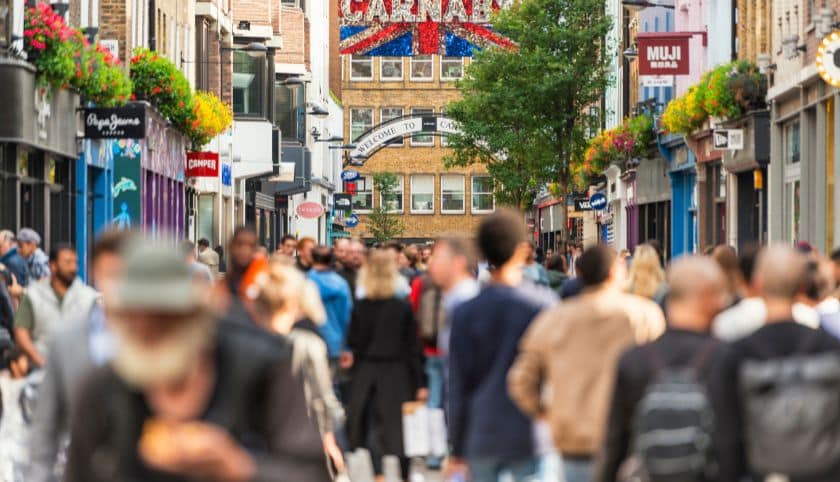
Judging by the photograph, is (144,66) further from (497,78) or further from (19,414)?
(19,414)

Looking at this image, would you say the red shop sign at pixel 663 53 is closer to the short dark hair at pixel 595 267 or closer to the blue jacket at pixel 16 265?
the blue jacket at pixel 16 265

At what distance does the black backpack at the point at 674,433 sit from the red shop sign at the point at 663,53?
33.7 meters

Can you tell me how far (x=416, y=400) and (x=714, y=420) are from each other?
7.95 metres

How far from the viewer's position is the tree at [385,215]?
101 metres

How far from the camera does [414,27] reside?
72625 mm

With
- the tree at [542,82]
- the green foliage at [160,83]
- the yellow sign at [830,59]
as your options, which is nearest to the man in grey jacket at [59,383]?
the yellow sign at [830,59]

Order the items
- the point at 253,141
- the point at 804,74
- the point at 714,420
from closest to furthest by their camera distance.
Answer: the point at 714,420
the point at 804,74
the point at 253,141

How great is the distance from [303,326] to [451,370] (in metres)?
3.98

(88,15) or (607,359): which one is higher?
(88,15)

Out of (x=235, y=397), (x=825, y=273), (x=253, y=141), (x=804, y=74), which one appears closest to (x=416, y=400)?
(x=825, y=273)

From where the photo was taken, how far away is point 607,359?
27.3 feet

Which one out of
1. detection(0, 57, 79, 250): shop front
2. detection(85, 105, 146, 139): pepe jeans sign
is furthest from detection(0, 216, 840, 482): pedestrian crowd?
detection(85, 105, 146, 139): pepe jeans sign

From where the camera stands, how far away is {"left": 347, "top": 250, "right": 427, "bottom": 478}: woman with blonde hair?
48.0 feet

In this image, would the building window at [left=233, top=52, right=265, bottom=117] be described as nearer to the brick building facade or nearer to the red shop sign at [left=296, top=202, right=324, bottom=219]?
the red shop sign at [left=296, top=202, right=324, bottom=219]
